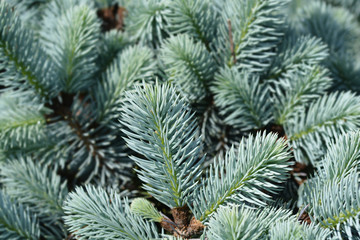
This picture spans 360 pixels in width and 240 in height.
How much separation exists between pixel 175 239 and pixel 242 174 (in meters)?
0.10

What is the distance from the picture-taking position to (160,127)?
415 millimetres

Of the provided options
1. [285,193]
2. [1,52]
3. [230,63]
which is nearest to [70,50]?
[1,52]

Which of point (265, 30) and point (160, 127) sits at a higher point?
point (265, 30)

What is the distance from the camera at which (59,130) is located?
64cm

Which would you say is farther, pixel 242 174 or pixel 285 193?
pixel 285 193

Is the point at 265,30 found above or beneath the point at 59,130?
above

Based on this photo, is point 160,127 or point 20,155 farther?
point 20,155

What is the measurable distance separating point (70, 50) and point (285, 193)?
40cm

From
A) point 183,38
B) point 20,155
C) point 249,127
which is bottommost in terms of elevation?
point 20,155

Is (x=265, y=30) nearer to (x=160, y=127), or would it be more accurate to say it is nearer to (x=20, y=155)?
(x=160, y=127)

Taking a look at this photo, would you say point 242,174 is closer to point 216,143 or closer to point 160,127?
point 160,127

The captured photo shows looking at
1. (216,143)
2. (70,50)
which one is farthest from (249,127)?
(70,50)

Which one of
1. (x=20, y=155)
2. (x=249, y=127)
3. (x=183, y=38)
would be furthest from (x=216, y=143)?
(x=20, y=155)

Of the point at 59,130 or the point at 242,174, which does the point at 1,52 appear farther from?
the point at 242,174
